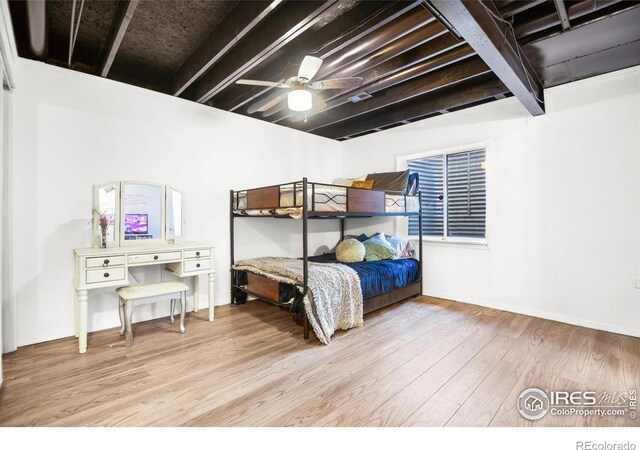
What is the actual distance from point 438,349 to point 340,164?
3.57 meters

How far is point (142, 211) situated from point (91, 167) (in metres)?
0.59

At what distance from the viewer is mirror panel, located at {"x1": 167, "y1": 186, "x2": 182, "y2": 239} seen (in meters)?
3.26

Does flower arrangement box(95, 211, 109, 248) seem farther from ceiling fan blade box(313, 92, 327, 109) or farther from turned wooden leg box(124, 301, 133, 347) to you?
ceiling fan blade box(313, 92, 327, 109)

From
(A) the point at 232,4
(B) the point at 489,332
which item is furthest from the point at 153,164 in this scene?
(B) the point at 489,332

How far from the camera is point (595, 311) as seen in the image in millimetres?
2965

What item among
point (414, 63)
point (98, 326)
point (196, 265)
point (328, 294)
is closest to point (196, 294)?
point (196, 265)

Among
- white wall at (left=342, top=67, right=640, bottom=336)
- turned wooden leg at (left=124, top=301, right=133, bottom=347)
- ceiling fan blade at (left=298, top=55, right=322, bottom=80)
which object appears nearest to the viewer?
ceiling fan blade at (left=298, top=55, right=322, bottom=80)

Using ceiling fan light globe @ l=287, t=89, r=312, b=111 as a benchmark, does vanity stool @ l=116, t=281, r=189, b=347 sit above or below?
below

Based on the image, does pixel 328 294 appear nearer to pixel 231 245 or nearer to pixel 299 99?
pixel 231 245

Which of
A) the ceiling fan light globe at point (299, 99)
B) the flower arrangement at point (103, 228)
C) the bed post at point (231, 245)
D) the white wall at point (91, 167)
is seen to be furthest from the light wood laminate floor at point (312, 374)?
the ceiling fan light globe at point (299, 99)

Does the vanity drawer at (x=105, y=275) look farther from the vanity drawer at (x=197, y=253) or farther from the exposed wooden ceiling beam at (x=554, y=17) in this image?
the exposed wooden ceiling beam at (x=554, y=17)

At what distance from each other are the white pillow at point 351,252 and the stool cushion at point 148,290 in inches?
74.6

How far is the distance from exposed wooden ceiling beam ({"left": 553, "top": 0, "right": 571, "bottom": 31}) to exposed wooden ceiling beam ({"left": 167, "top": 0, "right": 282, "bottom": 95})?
181 centimetres

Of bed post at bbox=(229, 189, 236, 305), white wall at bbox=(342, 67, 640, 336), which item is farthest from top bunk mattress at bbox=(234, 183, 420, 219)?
white wall at bbox=(342, 67, 640, 336)
